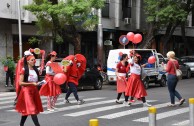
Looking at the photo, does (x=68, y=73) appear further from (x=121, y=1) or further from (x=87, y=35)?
(x=121, y=1)

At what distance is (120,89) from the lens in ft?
47.3

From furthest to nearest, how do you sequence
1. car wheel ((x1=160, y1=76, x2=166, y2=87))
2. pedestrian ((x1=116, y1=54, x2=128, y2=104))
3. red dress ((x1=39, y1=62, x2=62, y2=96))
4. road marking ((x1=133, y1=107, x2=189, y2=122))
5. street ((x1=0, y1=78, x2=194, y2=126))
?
car wheel ((x1=160, y1=76, x2=166, y2=87)), pedestrian ((x1=116, y1=54, x2=128, y2=104)), red dress ((x1=39, y1=62, x2=62, y2=96)), road marking ((x1=133, y1=107, x2=189, y2=122)), street ((x1=0, y1=78, x2=194, y2=126))

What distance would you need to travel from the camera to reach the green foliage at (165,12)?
98.8 feet

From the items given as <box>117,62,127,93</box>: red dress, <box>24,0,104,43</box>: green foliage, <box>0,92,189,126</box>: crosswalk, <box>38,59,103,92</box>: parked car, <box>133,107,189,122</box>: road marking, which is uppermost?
<box>24,0,104,43</box>: green foliage

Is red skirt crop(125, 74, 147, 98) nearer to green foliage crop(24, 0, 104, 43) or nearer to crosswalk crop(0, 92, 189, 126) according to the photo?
crosswalk crop(0, 92, 189, 126)

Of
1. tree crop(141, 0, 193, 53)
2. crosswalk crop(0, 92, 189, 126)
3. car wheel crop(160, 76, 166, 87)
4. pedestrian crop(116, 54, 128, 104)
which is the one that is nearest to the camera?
→ crosswalk crop(0, 92, 189, 126)

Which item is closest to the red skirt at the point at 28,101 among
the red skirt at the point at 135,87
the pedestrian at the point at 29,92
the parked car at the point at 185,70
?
the pedestrian at the point at 29,92

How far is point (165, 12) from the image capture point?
1186 inches

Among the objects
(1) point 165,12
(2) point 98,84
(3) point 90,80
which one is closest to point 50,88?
(3) point 90,80

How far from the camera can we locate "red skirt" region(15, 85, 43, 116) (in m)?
8.97

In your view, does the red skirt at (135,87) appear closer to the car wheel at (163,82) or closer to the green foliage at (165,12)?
the car wheel at (163,82)

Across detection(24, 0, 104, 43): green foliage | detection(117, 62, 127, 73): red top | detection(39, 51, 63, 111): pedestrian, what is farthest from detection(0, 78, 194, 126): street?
detection(24, 0, 104, 43): green foliage

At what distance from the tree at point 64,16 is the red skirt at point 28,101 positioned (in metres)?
12.4

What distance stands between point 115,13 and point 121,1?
1526 millimetres
